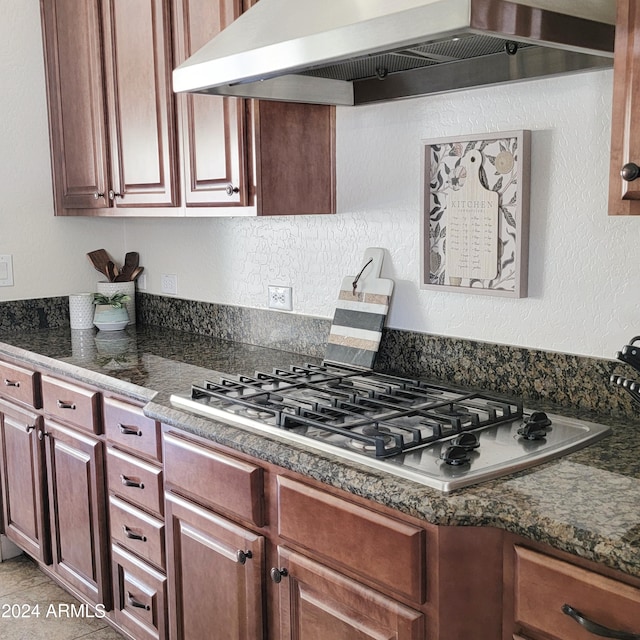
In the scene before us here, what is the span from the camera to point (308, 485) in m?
1.64

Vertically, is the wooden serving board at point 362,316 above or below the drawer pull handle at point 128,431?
above

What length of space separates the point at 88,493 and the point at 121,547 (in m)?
0.23

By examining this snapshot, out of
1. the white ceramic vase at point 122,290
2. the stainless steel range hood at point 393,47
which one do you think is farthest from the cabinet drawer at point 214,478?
the white ceramic vase at point 122,290

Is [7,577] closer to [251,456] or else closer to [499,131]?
[251,456]

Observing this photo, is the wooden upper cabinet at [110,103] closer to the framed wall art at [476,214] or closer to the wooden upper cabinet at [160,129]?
the wooden upper cabinet at [160,129]

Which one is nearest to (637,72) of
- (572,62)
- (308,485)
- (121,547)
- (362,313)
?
(572,62)

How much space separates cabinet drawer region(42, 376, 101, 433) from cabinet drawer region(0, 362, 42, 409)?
5 cm

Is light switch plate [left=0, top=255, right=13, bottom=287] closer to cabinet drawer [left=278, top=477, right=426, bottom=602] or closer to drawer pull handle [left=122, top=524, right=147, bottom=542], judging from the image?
drawer pull handle [left=122, top=524, right=147, bottom=542]

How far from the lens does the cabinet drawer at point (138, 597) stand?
7.45ft

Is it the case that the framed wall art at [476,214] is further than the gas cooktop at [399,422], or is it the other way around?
the framed wall art at [476,214]

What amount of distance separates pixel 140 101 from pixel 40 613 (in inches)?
72.0

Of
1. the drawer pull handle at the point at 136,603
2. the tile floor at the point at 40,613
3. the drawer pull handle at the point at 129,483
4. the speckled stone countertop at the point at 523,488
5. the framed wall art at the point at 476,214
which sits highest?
the framed wall art at the point at 476,214

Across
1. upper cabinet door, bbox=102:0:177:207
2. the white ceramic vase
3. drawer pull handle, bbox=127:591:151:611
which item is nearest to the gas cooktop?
drawer pull handle, bbox=127:591:151:611

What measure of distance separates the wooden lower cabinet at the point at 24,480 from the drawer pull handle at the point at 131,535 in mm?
570
